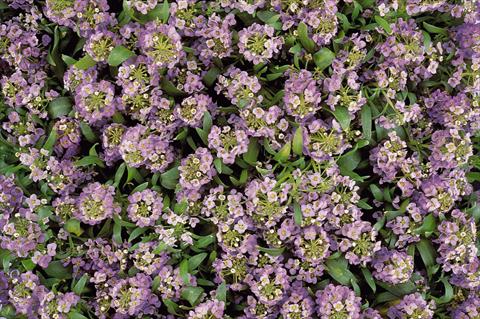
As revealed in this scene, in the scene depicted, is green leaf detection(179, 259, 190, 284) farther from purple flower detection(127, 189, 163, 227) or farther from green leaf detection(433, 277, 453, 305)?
green leaf detection(433, 277, 453, 305)

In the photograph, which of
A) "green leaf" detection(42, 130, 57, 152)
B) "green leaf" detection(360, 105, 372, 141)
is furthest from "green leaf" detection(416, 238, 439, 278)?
"green leaf" detection(42, 130, 57, 152)

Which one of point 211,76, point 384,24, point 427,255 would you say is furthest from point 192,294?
point 384,24

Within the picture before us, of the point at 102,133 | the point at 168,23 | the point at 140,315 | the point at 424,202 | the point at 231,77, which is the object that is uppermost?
the point at 168,23

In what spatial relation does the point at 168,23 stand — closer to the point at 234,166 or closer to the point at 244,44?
the point at 244,44

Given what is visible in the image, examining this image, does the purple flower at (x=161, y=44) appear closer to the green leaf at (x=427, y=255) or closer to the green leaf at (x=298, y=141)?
the green leaf at (x=298, y=141)

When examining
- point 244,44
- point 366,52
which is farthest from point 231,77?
point 366,52

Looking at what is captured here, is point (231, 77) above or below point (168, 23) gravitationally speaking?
below
